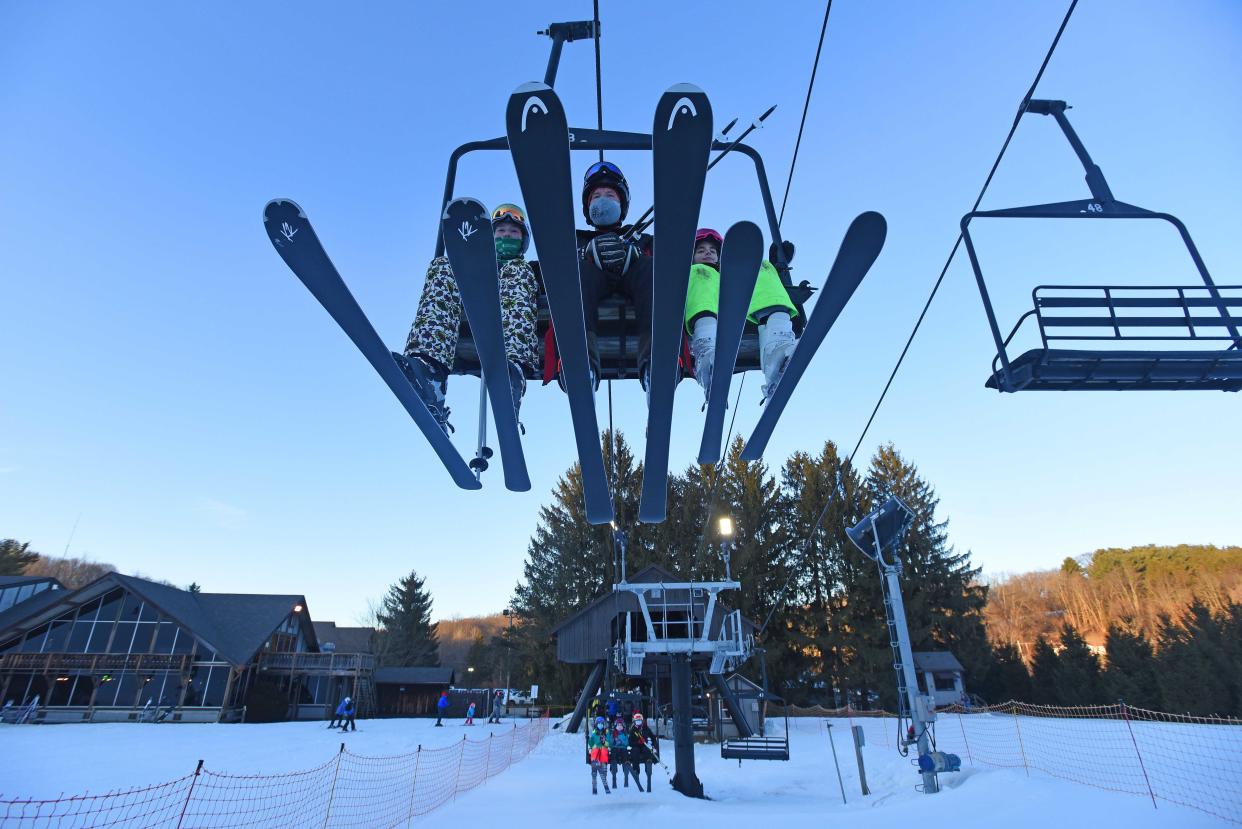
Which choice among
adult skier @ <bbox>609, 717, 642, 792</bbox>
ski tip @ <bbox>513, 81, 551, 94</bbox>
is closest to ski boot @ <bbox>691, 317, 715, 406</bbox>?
ski tip @ <bbox>513, 81, 551, 94</bbox>

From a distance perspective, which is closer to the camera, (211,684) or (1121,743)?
(1121,743)

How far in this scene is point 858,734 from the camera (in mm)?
9984

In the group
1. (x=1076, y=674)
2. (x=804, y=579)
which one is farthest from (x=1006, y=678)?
(x=804, y=579)

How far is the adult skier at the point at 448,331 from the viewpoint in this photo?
4309 mm

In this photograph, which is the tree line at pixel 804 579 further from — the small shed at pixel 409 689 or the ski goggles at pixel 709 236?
the ski goggles at pixel 709 236

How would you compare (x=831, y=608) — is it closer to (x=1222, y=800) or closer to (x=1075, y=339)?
(x=1222, y=800)

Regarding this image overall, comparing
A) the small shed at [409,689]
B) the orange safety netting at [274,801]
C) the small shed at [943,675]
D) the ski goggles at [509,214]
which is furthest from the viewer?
the small shed at [409,689]

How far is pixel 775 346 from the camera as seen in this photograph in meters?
4.50

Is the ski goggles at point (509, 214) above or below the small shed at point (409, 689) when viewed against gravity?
above

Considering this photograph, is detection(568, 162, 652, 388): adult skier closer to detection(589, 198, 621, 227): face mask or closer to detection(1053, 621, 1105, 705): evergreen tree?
detection(589, 198, 621, 227): face mask

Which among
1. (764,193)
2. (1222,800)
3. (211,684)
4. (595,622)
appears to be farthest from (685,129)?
(211,684)

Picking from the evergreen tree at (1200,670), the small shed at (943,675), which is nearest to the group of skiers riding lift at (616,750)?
the evergreen tree at (1200,670)

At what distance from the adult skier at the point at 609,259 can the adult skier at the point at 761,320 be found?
0.42 meters

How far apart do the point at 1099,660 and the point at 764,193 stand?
98.1ft
